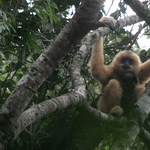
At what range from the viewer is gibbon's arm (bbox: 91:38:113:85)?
533 centimetres

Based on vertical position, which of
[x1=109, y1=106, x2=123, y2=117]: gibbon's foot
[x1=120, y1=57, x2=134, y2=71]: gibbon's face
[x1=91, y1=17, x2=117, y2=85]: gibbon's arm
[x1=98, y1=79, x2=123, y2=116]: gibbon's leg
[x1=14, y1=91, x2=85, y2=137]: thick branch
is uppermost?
[x1=120, y1=57, x2=134, y2=71]: gibbon's face

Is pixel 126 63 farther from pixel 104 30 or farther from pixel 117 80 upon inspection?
pixel 104 30

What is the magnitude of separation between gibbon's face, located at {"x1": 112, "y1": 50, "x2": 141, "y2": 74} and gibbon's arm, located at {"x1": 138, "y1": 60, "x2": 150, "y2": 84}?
16cm

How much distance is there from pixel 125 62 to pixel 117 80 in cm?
95

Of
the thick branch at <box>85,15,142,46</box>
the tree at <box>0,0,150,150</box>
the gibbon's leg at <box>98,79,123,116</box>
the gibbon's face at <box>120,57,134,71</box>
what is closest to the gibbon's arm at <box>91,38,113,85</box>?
the gibbon's leg at <box>98,79,123,116</box>

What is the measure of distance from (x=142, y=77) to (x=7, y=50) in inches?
156

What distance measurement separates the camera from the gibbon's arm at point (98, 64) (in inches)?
210

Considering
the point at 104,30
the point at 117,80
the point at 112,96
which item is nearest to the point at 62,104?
the point at 104,30

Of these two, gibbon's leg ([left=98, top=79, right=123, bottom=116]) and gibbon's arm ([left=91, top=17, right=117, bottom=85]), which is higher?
gibbon's arm ([left=91, top=17, right=117, bottom=85])

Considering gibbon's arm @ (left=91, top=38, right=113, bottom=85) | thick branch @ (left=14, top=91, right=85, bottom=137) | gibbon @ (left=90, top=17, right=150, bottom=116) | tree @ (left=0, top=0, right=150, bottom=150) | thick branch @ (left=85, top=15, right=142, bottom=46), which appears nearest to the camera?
thick branch @ (left=14, top=91, right=85, bottom=137)

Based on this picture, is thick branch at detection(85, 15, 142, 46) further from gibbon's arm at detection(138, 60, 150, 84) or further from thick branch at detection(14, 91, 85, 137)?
thick branch at detection(14, 91, 85, 137)

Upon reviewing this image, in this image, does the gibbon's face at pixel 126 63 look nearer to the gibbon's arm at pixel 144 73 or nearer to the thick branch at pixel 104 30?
Result: the gibbon's arm at pixel 144 73

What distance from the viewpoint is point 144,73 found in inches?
241

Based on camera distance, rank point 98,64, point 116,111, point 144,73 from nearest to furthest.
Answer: point 116,111
point 98,64
point 144,73
